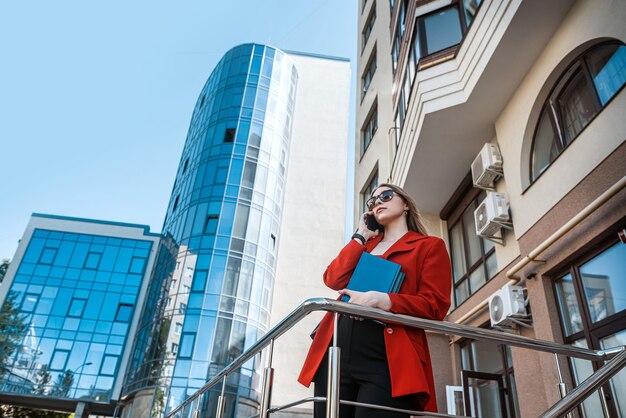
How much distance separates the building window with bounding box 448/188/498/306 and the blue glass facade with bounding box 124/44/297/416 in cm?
1352

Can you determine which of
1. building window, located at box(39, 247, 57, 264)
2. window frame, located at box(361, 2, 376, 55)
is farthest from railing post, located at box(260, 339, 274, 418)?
building window, located at box(39, 247, 57, 264)

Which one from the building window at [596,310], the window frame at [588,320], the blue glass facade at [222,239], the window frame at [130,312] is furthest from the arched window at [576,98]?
the window frame at [130,312]

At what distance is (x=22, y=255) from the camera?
32.3 metres

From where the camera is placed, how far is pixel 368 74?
14922 millimetres

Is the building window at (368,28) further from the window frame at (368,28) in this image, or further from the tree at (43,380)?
the tree at (43,380)

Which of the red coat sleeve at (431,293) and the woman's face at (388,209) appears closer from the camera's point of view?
the red coat sleeve at (431,293)

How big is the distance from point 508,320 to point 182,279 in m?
18.4

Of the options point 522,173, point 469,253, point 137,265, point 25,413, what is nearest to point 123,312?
point 137,265

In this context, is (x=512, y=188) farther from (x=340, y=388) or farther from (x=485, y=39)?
(x=340, y=388)

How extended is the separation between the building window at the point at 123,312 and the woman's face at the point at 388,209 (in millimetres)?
31120

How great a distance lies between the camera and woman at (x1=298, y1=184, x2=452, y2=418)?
1.82 meters

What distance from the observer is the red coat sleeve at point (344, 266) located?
7.58ft

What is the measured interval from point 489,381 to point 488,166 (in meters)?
3.08

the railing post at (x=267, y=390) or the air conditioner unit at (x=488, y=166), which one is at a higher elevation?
the air conditioner unit at (x=488, y=166)
